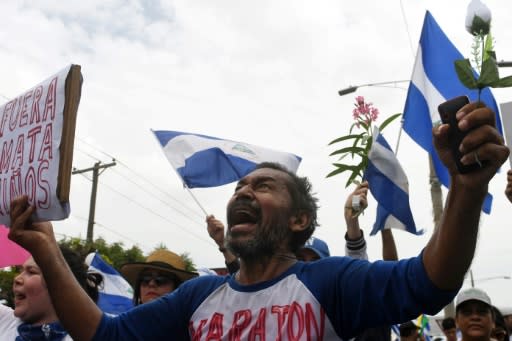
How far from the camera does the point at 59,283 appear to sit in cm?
219

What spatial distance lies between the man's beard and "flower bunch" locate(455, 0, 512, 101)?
94 cm

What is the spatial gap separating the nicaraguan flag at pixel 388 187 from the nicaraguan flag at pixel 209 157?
1592 mm

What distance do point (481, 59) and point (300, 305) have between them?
889mm

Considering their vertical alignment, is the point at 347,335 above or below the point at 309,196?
below

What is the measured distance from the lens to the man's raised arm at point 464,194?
4.71 feet

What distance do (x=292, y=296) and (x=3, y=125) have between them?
150 centimetres

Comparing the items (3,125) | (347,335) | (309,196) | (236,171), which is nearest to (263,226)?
(309,196)

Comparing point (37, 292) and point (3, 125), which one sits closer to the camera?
point (3, 125)

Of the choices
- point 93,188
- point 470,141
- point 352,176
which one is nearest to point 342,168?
point 352,176

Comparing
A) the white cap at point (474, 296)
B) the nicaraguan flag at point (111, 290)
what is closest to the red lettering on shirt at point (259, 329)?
the white cap at point (474, 296)

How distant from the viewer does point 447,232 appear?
1598 millimetres

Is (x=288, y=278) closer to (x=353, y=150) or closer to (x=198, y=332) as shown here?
(x=198, y=332)

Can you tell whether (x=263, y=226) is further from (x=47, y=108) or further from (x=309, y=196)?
(x=47, y=108)

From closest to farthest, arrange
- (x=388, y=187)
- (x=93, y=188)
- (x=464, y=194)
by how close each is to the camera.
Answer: (x=464, y=194), (x=388, y=187), (x=93, y=188)
